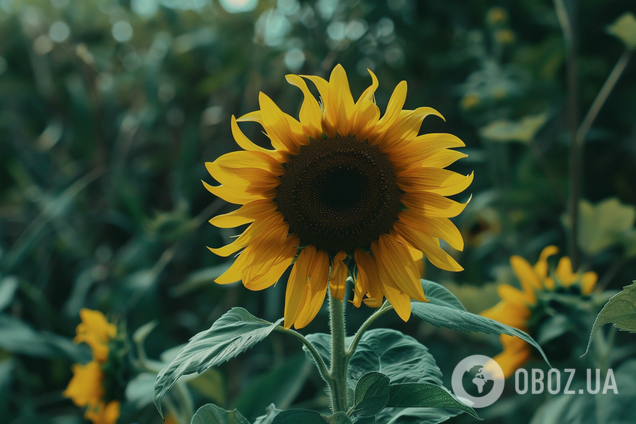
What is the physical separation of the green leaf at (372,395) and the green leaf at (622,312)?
14 centimetres

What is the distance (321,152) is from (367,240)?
3.6 inches

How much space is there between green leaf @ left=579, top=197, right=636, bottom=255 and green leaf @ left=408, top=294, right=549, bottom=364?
560mm

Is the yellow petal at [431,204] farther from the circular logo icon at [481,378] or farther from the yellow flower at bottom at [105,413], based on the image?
the yellow flower at bottom at [105,413]

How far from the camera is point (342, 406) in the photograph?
0.42 metres

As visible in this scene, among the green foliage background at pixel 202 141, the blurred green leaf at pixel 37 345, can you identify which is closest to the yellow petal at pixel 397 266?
the green foliage background at pixel 202 141

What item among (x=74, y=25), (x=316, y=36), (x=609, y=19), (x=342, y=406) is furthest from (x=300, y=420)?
(x=74, y=25)

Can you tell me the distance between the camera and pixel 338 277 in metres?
0.44

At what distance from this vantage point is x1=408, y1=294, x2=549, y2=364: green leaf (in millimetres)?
369

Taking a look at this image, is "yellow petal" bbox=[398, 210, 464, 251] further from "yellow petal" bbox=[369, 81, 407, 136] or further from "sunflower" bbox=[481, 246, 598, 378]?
"sunflower" bbox=[481, 246, 598, 378]

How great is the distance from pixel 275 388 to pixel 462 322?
0.53 metres

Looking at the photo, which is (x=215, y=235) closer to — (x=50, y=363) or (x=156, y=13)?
(x=50, y=363)

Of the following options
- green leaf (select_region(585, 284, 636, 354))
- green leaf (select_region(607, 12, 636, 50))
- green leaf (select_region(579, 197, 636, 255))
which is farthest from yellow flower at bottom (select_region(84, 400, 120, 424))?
green leaf (select_region(607, 12, 636, 50))

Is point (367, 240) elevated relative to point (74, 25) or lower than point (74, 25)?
lower

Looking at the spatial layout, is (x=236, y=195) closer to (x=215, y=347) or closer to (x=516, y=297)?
(x=215, y=347)
